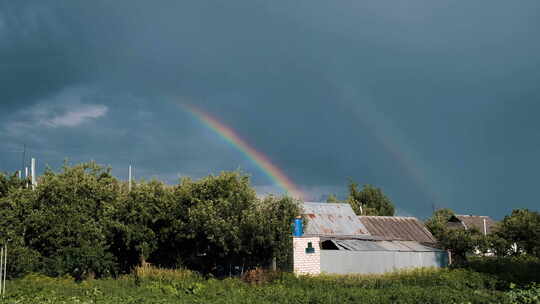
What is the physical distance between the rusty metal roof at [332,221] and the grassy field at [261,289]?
6466mm

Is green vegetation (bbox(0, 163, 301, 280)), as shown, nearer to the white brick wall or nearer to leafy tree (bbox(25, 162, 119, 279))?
leafy tree (bbox(25, 162, 119, 279))

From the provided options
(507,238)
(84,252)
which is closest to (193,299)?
(84,252)

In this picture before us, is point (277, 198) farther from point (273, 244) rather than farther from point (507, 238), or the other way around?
point (507, 238)

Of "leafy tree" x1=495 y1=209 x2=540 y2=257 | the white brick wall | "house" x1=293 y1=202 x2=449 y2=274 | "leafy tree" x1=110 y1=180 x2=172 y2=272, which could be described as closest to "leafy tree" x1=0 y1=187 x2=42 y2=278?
"leafy tree" x1=110 y1=180 x2=172 y2=272

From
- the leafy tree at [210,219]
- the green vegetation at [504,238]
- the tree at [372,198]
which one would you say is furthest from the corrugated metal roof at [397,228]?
the tree at [372,198]

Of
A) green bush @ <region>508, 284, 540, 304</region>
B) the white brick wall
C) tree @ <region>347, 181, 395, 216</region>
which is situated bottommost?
green bush @ <region>508, 284, 540, 304</region>

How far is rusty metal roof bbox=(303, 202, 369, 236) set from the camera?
101ft

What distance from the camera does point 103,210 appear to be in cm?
2505

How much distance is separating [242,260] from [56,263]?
7.85m

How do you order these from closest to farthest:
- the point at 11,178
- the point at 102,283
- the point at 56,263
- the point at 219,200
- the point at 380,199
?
1. the point at 102,283
2. the point at 56,263
3. the point at 219,200
4. the point at 11,178
5. the point at 380,199

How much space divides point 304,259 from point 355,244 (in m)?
4.46

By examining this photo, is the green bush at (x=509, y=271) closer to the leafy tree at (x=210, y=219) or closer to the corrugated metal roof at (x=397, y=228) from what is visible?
the corrugated metal roof at (x=397, y=228)

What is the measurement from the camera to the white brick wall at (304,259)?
26.6 meters

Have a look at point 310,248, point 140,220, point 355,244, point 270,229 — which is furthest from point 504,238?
point 140,220
